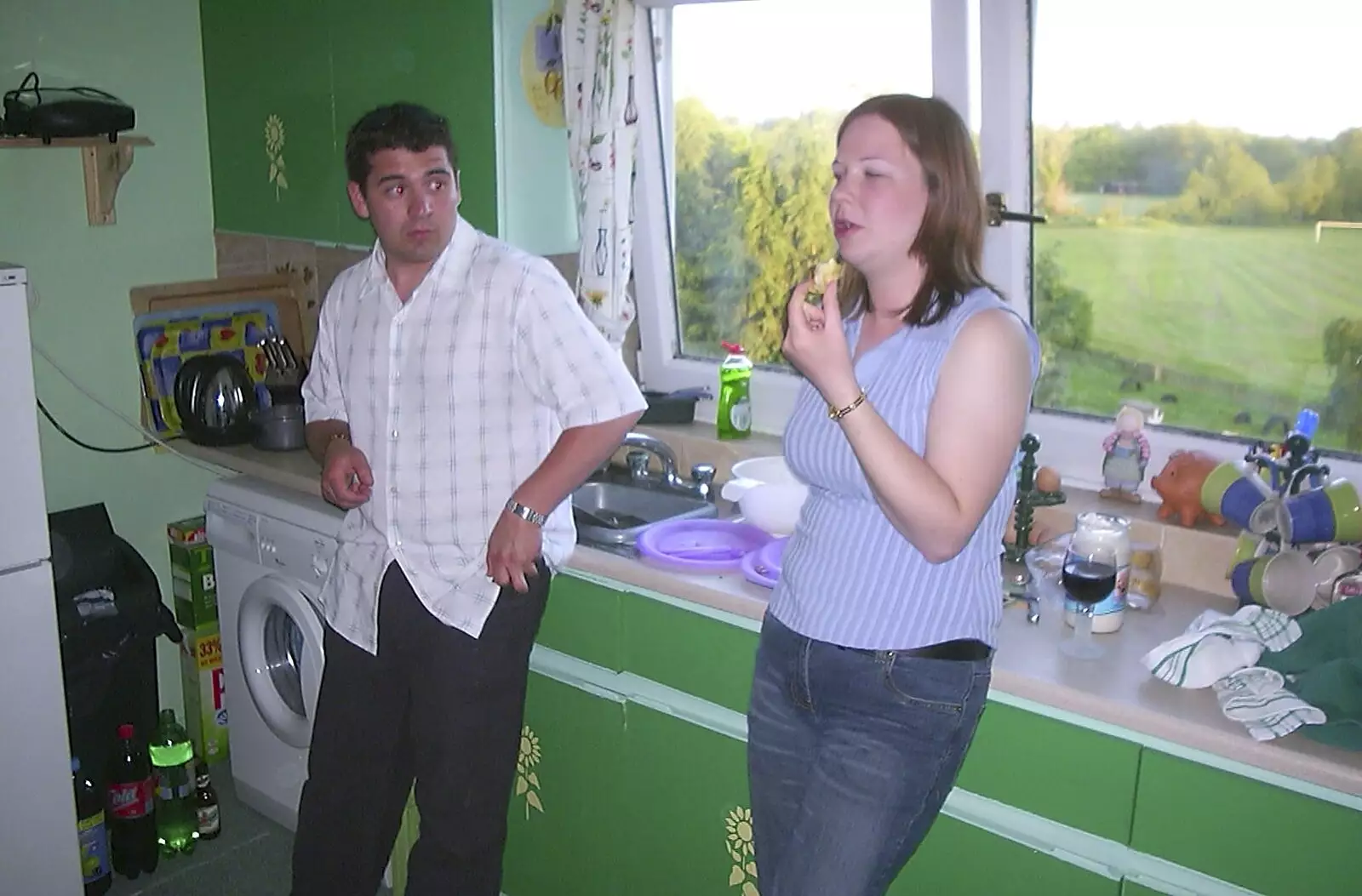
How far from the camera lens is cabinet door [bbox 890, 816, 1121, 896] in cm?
169

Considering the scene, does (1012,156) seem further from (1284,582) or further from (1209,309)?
(1284,582)

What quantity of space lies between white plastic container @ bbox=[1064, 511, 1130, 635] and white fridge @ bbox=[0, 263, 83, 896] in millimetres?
1912

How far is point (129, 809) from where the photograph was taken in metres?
2.76

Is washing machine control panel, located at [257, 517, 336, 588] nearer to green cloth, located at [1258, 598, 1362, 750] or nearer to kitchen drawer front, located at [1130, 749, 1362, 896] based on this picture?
kitchen drawer front, located at [1130, 749, 1362, 896]

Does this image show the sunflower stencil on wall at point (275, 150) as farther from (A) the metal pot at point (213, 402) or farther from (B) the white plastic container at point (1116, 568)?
(B) the white plastic container at point (1116, 568)

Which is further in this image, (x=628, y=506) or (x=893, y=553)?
(x=628, y=506)

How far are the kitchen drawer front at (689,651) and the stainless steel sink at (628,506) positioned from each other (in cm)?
32

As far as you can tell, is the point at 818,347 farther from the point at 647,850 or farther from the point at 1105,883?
the point at 647,850

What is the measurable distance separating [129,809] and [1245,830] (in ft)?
7.48

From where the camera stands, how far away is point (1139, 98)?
2156mm

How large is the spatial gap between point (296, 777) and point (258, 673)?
0.26 metres

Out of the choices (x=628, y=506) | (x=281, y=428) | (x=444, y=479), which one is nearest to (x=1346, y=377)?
(x=628, y=506)

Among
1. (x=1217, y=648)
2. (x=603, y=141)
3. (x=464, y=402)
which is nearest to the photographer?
(x=1217, y=648)

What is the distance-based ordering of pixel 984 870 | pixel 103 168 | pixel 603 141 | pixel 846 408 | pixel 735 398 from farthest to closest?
pixel 103 168, pixel 735 398, pixel 603 141, pixel 984 870, pixel 846 408
